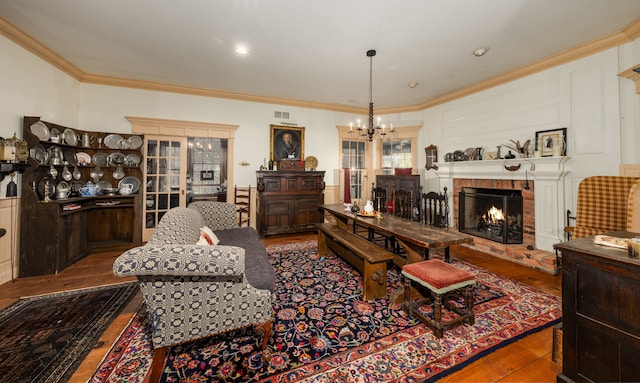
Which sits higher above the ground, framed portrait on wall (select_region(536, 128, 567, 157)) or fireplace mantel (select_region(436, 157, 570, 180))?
framed portrait on wall (select_region(536, 128, 567, 157))

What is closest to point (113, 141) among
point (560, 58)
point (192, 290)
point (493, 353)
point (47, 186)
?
point (47, 186)

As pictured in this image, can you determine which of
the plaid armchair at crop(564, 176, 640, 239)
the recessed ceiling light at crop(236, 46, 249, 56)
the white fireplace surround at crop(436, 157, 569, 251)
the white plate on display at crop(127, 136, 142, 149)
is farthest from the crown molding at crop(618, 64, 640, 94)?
the white plate on display at crop(127, 136, 142, 149)

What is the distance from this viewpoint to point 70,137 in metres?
3.85

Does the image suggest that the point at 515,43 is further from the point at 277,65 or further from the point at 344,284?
the point at 344,284

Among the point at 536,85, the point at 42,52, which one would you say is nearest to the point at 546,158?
the point at 536,85

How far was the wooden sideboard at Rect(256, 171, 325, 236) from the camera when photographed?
507 cm

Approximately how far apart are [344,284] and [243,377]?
158 cm

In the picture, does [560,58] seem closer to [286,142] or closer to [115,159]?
[286,142]

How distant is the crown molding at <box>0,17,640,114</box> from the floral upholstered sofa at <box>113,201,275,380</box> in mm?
3873

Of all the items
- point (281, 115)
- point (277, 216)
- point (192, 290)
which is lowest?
point (192, 290)

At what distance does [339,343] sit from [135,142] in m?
5.06

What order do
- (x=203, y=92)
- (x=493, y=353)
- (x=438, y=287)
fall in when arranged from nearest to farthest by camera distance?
(x=493, y=353), (x=438, y=287), (x=203, y=92)

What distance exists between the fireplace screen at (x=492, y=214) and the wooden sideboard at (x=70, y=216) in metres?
6.48

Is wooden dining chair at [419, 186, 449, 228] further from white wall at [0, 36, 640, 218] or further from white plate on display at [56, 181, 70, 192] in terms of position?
white plate on display at [56, 181, 70, 192]
